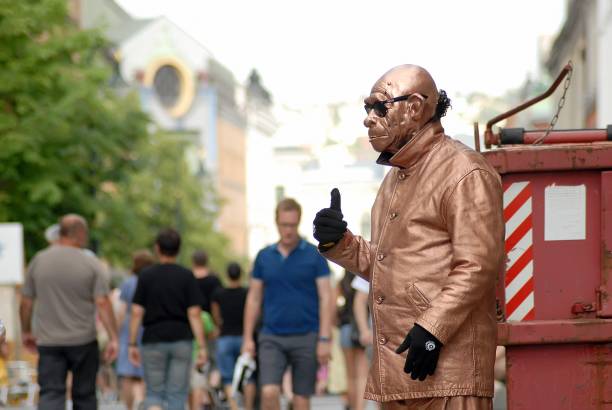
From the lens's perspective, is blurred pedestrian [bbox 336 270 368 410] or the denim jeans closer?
the denim jeans

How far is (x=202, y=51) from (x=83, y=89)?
80379mm

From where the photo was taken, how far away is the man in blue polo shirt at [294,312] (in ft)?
37.9

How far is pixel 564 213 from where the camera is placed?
7.07m

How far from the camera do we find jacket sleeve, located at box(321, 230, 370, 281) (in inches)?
249

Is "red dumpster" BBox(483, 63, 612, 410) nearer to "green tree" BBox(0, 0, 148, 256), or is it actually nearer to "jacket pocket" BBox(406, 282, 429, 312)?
"jacket pocket" BBox(406, 282, 429, 312)

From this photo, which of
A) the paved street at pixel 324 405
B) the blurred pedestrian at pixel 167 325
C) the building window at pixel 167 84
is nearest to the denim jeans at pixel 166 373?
A: the blurred pedestrian at pixel 167 325

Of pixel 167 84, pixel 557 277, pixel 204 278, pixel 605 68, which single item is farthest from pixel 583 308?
pixel 167 84

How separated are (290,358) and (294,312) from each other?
365 millimetres

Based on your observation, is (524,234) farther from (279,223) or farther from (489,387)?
(279,223)

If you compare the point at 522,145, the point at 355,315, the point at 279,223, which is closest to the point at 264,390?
the point at 279,223

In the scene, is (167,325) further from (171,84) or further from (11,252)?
(171,84)

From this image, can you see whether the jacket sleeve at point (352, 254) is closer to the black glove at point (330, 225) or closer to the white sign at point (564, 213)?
the black glove at point (330, 225)

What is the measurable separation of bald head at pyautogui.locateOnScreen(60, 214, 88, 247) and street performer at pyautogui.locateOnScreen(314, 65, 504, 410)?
635 centimetres

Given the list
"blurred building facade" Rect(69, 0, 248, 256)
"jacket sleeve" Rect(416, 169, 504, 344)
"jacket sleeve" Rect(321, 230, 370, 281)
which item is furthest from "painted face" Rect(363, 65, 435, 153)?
"blurred building facade" Rect(69, 0, 248, 256)
